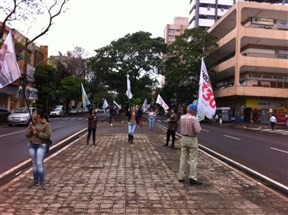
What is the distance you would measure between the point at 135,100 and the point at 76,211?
45713mm

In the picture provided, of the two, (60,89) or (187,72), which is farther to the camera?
(60,89)

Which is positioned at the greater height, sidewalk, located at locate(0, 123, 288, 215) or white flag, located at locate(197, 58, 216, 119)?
white flag, located at locate(197, 58, 216, 119)

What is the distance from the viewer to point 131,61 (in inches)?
2259

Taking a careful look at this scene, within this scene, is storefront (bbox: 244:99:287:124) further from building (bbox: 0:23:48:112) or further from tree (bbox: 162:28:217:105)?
building (bbox: 0:23:48:112)

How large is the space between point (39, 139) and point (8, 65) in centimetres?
153

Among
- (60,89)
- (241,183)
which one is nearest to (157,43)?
(60,89)

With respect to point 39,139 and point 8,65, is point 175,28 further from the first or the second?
point 8,65

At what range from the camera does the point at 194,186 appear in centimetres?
812

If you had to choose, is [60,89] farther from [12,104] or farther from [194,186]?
[194,186]

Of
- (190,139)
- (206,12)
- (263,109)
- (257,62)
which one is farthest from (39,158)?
(206,12)

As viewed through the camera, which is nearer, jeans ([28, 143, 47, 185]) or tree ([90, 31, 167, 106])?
jeans ([28, 143, 47, 185])

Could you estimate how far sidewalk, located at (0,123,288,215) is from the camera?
6289 mm

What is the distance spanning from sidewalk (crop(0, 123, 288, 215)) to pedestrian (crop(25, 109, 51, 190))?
0.34m

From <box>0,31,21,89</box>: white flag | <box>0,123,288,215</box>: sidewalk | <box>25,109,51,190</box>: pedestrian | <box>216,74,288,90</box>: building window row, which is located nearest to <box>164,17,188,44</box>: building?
<box>216,74,288,90</box>: building window row
